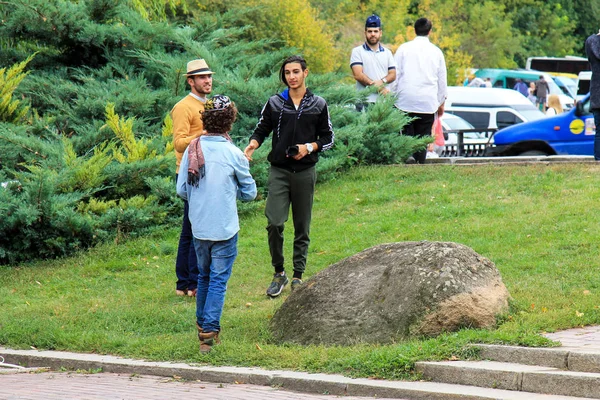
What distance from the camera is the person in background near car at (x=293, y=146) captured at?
9219 mm

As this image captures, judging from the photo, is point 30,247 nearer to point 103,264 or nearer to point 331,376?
point 103,264

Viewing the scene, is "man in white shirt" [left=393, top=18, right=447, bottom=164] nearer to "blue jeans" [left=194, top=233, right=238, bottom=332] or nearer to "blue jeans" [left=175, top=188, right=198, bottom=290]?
"blue jeans" [left=175, top=188, right=198, bottom=290]

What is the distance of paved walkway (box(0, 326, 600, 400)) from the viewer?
655cm

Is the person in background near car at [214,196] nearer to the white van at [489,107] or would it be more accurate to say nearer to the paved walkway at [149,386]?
the paved walkway at [149,386]

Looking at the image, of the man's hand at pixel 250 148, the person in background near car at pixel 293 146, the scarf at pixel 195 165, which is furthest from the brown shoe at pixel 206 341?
the man's hand at pixel 250 148

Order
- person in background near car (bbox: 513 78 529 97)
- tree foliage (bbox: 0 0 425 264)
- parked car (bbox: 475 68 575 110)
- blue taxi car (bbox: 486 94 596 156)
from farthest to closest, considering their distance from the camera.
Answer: parked car (bbox: 475 68 575 110)
person in background near car (bbox: 513 78 529 97)
blue taxi car (bbox: 486 94 596 156)
tree foliage (bbox: 0 0 425 264)

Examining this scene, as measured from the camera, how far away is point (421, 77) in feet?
48.1

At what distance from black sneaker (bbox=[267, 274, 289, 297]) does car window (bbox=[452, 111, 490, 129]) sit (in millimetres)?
23712

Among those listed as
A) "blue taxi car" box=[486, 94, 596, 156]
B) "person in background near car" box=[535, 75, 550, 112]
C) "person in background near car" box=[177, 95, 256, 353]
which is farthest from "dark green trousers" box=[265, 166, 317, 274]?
"person in background near car" box=[535, 75, 550, 112]

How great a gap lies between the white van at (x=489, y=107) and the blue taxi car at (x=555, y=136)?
13.6m

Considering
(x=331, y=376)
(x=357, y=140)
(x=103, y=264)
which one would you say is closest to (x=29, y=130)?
(x=103, y=264)

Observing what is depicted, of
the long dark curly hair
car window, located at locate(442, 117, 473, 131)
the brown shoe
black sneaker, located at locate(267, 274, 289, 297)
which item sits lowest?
car window, located at locate(442, 117, 473, 131)

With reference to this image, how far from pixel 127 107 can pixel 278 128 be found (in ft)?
19.2

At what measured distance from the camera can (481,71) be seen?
170 ft
